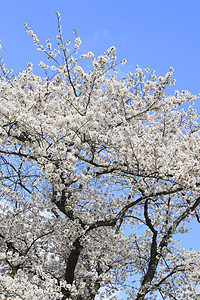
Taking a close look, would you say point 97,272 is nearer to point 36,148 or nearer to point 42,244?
point 42,244

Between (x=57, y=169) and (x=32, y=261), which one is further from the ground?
(x=57, y=169)

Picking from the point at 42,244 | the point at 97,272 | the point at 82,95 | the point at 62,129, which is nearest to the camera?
the point at 62,129

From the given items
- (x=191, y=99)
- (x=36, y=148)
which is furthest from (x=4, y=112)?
(x=191, y=99)

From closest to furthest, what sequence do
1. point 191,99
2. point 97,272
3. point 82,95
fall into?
1. point 82,95
2. point 97,272
3. point 191,99

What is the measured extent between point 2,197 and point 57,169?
9.88 feet

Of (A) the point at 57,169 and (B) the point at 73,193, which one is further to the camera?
(B) the point at 73,193

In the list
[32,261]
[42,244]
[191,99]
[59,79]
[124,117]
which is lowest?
[32,261]

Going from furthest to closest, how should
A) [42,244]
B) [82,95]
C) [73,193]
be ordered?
1. [42,244]
2. [82,95]
3. [73,193]

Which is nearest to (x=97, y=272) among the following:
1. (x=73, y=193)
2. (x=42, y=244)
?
(x=42, y=244)

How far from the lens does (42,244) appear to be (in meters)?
8.54

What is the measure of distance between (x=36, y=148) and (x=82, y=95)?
A: 2.50m

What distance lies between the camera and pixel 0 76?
323 inches

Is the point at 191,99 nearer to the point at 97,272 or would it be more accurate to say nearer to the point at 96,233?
the point at 96,233

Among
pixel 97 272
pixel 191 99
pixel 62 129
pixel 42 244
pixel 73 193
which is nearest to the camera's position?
pixel 62 129
